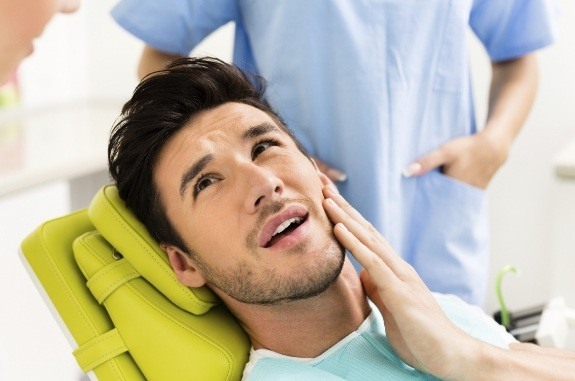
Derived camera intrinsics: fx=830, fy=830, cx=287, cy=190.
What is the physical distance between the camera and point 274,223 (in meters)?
1.36

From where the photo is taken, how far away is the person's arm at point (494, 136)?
175cm

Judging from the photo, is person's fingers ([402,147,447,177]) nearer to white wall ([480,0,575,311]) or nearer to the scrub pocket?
the scrub pocket

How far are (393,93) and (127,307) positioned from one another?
671 millimetres

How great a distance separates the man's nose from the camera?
1364 mm

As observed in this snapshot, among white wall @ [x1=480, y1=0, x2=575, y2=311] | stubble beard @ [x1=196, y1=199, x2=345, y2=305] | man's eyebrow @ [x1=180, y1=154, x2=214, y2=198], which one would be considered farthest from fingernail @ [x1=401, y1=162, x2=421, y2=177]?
white wall @ [x1=480, y1=0, x2=575, y2=311]

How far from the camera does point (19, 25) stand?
3.31 feet

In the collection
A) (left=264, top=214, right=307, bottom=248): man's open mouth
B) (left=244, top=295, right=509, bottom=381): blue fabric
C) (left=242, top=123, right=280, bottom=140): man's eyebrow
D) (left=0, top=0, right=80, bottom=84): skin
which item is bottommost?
(left=244, top=295, right=509, bottom=381): blue fabric

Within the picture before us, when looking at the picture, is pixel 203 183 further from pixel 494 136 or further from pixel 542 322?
pixel 542 322

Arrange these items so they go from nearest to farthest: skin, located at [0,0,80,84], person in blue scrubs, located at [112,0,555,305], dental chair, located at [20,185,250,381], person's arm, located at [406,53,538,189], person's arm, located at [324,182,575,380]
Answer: skin, located at [0,0,80,84] < person's arm, located at [324,182,575,380] < dental chair, located at [20,185,250,381] < person in blue scrubs, located at [112,0,555,305] < person's arm, located at [406,53,538,189]

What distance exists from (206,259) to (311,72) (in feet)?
1.51

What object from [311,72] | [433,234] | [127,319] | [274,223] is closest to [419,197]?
[433,234]

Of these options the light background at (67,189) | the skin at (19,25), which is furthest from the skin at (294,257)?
the light background at (67,189)

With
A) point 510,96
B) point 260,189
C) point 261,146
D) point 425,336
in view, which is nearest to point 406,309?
point 425,336

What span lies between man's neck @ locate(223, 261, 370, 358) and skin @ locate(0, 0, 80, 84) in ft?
2.04
